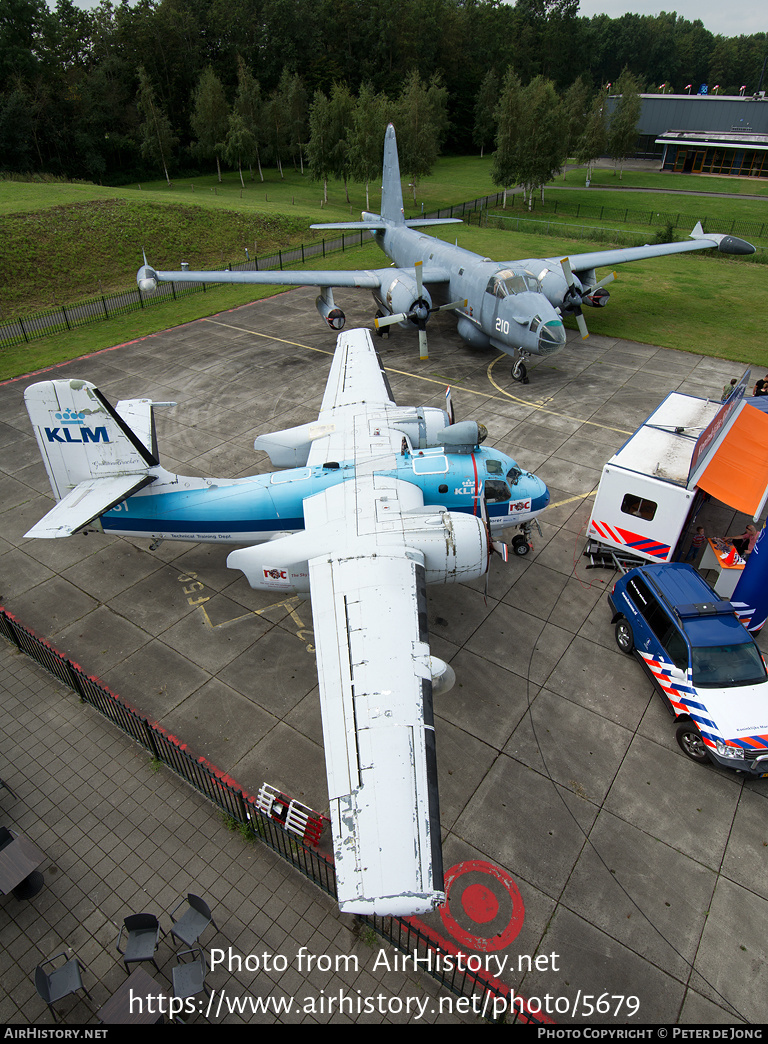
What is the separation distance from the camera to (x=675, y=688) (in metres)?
13.6

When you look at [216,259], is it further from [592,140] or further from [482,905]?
[592,140]

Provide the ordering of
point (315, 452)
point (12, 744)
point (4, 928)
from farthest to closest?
point (315, 452)
point (12, 744)
point (4, 928)

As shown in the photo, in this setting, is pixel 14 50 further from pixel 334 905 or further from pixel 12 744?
pixel 334 905

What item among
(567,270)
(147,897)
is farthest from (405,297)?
(147,897)

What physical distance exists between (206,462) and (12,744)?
12904mm

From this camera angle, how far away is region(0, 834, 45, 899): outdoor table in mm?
10516

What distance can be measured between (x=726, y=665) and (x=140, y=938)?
1319 cm

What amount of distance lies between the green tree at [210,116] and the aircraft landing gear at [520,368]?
72.7 metres

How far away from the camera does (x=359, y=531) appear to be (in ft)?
48.4

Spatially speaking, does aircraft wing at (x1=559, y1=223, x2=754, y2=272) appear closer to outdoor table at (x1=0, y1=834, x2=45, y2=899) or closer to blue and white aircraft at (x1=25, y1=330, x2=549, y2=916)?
blue and white aircraft at (x1=25, y1=330, x2=549, y2=916)

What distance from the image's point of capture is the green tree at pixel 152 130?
8150 centimetres

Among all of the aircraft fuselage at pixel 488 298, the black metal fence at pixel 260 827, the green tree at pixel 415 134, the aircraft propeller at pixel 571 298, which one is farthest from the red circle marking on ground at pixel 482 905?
the green tree at pixel 415 134

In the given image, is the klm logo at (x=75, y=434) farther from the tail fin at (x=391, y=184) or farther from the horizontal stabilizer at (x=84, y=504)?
the tail fin at (x=391, y=184)

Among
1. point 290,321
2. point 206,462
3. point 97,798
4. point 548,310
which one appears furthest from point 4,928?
point 290,321
